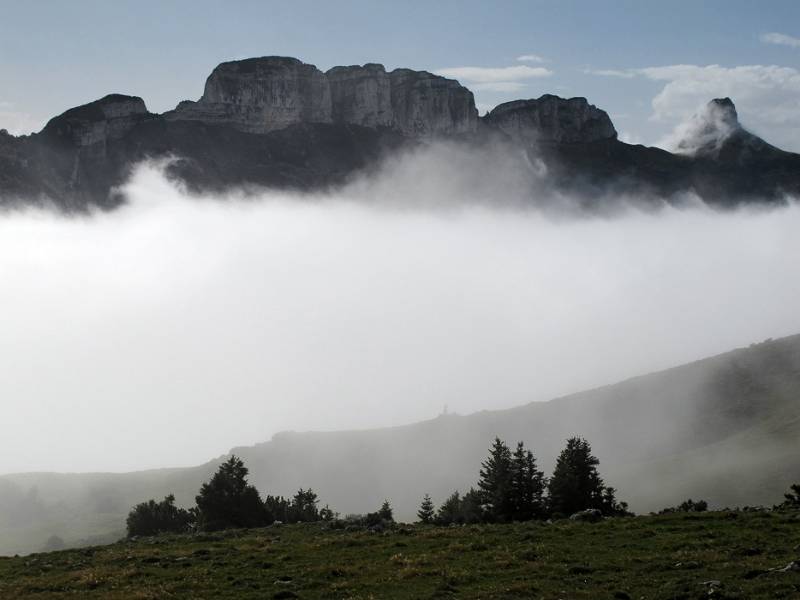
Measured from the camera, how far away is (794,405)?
15750 centimetres

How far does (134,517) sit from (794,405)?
129172 mm

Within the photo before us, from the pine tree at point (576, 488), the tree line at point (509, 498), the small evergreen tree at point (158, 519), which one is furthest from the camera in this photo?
the small evergreen tree at point (158, 519)

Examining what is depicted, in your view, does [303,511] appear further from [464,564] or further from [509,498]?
[464,564]

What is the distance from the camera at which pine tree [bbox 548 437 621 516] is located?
2360 inches

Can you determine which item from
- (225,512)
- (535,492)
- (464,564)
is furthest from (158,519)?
(464,564)

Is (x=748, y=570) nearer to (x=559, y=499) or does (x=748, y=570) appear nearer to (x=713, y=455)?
(x=559, y=499)

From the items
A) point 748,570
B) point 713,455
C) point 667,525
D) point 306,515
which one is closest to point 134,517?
point 306,515

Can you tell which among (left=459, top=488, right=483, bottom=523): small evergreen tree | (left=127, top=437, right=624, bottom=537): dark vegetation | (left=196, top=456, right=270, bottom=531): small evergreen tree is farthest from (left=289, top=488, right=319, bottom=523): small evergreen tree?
(left=459, top=488, right=483, bottom=523): small evergreen tree

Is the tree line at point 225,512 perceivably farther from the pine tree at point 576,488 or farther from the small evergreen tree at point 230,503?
the pine tree at point 576,488

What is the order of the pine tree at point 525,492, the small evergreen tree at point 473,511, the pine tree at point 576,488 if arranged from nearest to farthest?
the pine tree at point 525,492 < the pine tree at point 576,488 < the small evergreen tree at point 473,511

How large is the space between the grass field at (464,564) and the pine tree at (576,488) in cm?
1361

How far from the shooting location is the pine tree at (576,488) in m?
59.9

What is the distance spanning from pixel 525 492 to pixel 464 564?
2493 cm

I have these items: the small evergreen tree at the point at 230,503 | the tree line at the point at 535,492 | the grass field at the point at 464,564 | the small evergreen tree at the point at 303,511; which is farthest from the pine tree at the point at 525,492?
the small evergreen tree at the point at 230,503
